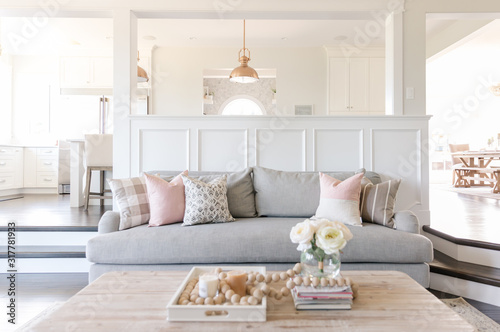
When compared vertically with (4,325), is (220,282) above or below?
above

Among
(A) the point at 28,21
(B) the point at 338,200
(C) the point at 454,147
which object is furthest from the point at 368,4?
(C) the point at 454,147

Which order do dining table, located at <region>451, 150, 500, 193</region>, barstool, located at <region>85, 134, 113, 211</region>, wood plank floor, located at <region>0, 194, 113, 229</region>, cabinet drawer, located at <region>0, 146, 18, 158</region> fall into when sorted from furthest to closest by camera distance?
dining table, located at <region>451, 150, 500, 193</region>
cabinet drawer, located at <region>0, 146, 18, 158</region>
barstool, located at <region>85, 134, 113, 211</region>
wood plank floor, located at <region>0, 194, 113, 229</region>

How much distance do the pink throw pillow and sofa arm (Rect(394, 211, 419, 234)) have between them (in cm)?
27

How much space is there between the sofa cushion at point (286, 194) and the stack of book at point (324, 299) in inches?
57.8

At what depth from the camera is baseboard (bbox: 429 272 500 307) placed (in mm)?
2246

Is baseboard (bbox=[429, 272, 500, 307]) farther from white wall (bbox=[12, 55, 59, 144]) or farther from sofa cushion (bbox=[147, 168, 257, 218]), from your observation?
white wall (bbox=[12, 55, 59, 144])

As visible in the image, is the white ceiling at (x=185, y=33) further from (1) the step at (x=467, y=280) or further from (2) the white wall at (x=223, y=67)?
(1) the step at (x=467, y=280)

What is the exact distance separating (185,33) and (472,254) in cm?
488

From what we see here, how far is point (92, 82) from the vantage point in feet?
21.0

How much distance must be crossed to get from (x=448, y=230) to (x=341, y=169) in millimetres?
1083

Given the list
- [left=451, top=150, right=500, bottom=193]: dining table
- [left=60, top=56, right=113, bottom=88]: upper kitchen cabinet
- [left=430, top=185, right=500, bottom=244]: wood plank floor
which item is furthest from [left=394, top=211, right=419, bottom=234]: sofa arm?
[left=60, top=56, right=113, bottom=88]: upper kitchen cabinet

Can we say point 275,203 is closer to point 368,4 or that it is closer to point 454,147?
point 368,4

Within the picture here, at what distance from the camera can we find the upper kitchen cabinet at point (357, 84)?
614 cm

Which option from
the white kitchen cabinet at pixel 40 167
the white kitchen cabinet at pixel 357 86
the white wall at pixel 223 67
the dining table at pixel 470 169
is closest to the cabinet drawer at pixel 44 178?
the white kitchen cabinet at pixel 40 167
